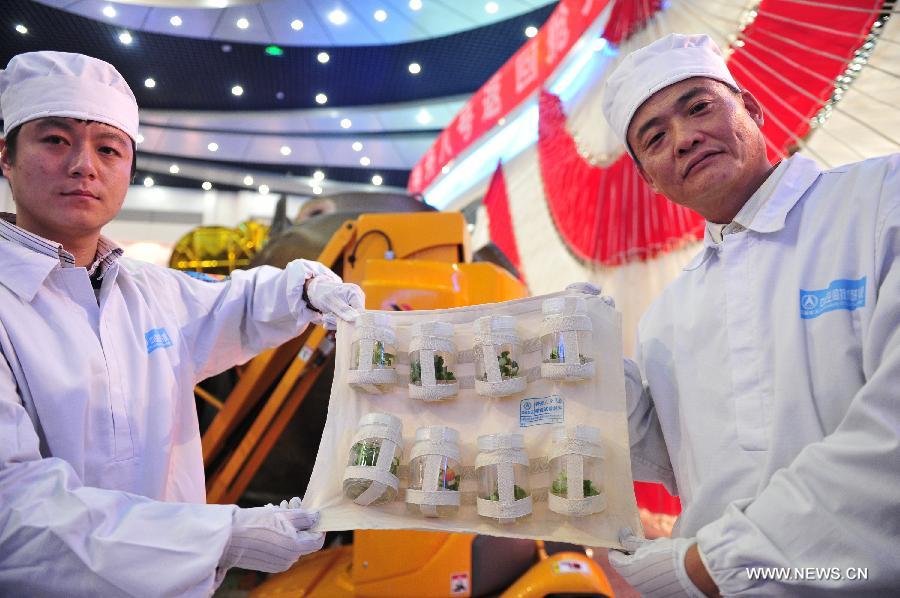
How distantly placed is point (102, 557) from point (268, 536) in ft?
1.03

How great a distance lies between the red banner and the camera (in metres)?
4.04

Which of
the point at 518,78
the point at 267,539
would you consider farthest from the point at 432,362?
the point at 518,78

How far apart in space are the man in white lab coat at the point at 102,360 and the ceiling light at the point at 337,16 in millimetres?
8500

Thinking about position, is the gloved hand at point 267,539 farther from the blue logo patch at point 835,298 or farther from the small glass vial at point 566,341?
the blue logo patch at point 835,298

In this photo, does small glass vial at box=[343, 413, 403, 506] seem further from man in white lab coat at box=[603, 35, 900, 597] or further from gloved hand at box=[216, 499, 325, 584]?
man in white lab coat at box=[603, 35, 900, 597]

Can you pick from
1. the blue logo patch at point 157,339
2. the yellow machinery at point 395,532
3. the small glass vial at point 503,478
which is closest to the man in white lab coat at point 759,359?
the small glass vial at point 503,478

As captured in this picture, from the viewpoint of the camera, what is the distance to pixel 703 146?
142 cm

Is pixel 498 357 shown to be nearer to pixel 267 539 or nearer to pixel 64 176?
pixel 267 539

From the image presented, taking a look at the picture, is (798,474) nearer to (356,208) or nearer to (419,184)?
(356,208)

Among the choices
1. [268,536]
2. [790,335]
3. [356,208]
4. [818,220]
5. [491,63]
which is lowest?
[268,536]

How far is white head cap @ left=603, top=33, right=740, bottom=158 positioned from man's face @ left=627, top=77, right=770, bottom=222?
0.03m

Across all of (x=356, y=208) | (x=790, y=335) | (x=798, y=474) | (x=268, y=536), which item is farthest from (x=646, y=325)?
(x=356, y=208)

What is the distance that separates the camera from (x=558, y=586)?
2412mm

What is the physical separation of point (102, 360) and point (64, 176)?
1.62 feet
